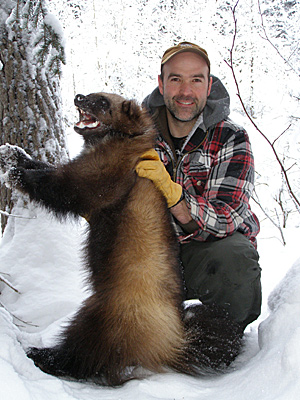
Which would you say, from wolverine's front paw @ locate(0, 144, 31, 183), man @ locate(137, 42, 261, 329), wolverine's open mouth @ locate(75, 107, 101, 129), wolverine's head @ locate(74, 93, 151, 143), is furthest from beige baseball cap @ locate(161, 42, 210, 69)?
wolverine's front paw @ locate(0, 144, 31, 183)

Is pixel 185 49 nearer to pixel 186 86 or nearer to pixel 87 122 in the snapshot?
pixel 186 86

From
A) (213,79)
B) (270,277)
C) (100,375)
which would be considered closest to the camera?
(100,375)

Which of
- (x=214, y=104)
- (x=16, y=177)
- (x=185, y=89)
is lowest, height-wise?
(x=16, y=177)

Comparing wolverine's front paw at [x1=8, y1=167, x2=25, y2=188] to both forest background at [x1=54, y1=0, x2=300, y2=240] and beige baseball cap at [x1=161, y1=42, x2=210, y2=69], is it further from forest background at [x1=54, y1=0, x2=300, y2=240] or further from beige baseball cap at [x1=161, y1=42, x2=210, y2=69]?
forest background at [x1=54, y1=0, x2=300, y2=240]

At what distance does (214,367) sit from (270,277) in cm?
192

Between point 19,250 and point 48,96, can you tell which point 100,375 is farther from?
point 48,96

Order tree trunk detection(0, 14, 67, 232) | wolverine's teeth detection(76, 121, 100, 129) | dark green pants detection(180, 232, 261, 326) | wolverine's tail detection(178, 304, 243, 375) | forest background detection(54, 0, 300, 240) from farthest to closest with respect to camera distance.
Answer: forest background detection(54, 0, 300, 240)
tree trunk detection(0, 14, 67, 232)
wolverine's teeth detection(76, 121, 100, 129)
dark green pants detection(180, 232, 261, 326)
wolverine's tail detection(178, 304, 243, 375)

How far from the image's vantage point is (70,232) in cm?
308

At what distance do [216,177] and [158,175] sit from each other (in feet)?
1.96

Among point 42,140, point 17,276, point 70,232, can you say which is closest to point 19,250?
point 17,276

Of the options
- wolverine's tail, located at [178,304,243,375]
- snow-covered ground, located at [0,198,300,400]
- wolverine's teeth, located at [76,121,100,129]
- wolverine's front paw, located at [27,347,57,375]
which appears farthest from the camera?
wolverine's teeth, located at [76,121,100,129]

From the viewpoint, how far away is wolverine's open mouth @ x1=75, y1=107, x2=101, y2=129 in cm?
249

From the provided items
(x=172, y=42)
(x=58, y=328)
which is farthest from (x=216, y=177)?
(x=172, y=42)

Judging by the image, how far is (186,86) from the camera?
9.23 feet
